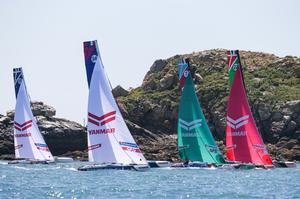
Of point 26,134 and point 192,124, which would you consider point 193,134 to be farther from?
point 26,134

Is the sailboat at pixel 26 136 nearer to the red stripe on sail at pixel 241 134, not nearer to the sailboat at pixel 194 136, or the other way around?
the sailboat at pixel 194 136

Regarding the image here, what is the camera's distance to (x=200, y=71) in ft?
456

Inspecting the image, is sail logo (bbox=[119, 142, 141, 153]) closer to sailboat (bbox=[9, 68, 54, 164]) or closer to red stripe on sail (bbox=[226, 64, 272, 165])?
red stripe on sail (bbox=[226, 64, 272, 165])

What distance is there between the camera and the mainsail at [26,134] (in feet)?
278

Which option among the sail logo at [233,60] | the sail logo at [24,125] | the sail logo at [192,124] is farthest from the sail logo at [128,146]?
Result: the sail logo at [24,125]

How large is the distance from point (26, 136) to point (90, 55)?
25.5 meters

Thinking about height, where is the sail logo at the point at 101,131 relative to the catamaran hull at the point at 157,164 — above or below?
above

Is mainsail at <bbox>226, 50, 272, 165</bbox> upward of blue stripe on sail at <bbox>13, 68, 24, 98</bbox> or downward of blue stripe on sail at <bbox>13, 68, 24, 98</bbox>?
downward

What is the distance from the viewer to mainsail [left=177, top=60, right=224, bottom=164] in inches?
2800

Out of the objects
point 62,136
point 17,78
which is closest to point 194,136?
point 17,78

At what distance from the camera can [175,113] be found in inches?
4540

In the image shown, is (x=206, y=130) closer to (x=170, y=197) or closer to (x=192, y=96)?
(x=192, y=96)

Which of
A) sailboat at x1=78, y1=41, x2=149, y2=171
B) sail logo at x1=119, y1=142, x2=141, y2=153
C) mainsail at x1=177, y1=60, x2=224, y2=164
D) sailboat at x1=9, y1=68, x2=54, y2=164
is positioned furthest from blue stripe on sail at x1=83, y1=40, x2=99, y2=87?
sailboat at x1=9, y1=68, x2=54, y2=164

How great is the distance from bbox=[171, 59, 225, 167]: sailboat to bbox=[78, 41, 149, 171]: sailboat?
10262mm
